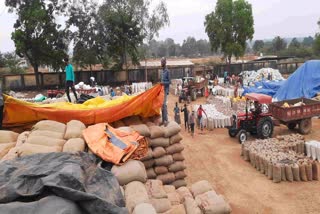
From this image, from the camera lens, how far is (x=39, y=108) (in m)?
7.92

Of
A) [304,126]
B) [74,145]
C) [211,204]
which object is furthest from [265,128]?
[74,145]

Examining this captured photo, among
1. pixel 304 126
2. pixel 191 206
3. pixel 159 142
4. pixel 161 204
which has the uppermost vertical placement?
pixel 159 142

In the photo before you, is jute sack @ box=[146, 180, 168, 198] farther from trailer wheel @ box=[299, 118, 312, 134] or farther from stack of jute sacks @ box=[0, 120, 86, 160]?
trailer wheel @ box=[299, 118, 312, 134]

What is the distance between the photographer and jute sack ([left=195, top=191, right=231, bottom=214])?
586cm

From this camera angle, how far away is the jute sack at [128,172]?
5788 mm

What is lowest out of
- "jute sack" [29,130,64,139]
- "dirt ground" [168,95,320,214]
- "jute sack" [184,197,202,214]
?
"dirt ground" [168,95,320,214]

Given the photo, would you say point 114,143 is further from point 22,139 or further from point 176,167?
point 176,167

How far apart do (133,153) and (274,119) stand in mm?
10404

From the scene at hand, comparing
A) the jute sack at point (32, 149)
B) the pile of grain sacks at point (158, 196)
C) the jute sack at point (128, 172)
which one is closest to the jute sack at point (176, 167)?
the pile of grain sacks at point (158, 196)

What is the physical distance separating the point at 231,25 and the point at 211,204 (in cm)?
3223

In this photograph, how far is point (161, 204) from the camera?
5578 mm

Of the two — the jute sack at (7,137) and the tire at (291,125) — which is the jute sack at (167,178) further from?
the tire at (291,125)

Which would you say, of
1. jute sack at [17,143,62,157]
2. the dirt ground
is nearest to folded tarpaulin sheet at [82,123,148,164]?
jute sack at [17,143,62,157]

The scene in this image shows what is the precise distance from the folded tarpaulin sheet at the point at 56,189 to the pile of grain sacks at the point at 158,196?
21.9 inches
